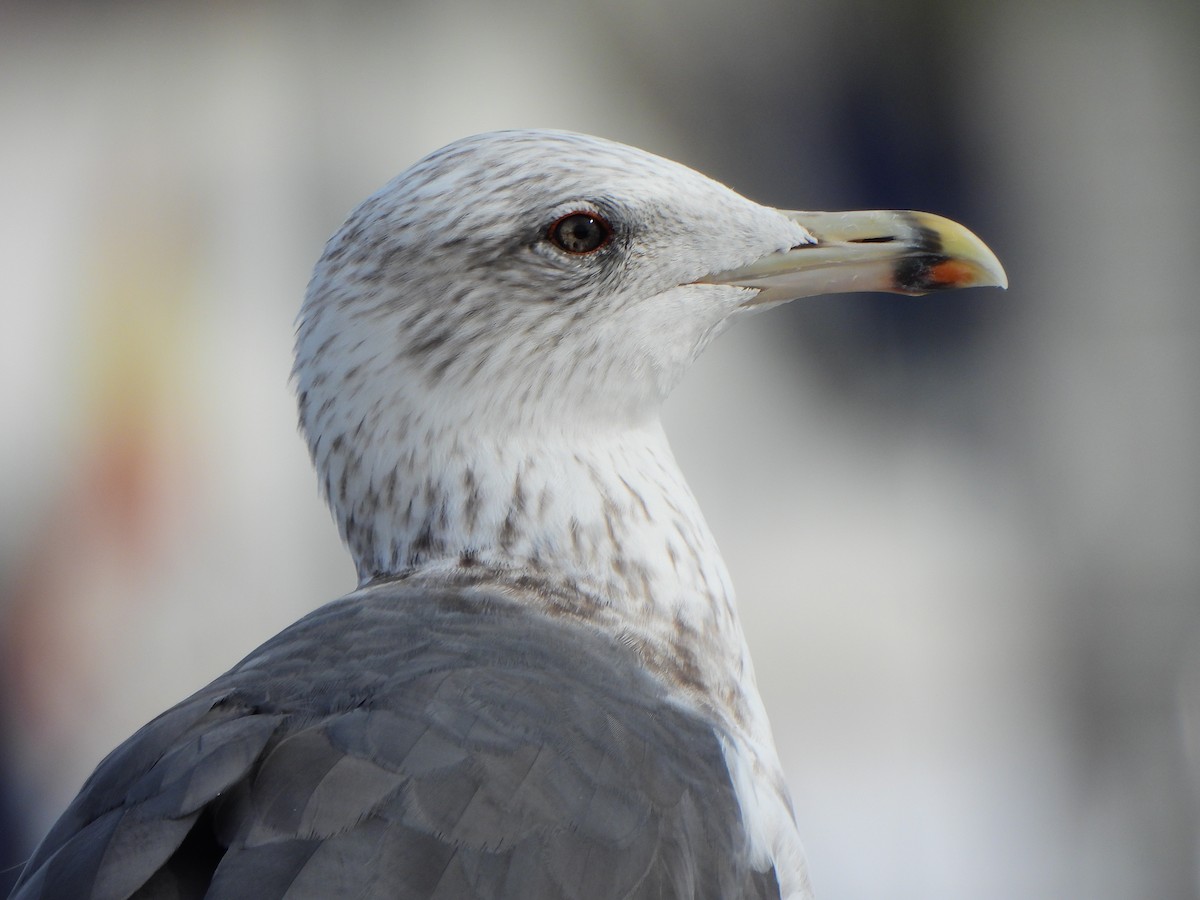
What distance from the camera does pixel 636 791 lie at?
93cm

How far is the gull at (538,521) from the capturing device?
3.00ft

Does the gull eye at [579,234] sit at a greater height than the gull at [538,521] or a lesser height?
greater

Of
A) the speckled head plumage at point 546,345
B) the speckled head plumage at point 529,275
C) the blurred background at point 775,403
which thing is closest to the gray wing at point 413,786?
the speckled head plumage at point 546,345

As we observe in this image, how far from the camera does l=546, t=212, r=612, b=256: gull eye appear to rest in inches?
49.9

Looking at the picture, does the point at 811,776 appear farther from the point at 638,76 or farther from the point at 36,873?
the point at 36,873

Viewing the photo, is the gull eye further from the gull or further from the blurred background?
the blurred background

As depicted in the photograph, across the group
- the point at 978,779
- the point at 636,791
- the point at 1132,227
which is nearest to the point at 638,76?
the point at 1132,227

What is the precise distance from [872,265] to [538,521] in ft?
1.45

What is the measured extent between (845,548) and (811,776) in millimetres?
596

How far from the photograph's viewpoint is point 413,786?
33.8 inches

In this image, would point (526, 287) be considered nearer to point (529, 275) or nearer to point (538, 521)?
point (529, 275)

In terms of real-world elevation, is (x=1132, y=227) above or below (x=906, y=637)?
above

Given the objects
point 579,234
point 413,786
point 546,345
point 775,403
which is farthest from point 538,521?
point 775,403

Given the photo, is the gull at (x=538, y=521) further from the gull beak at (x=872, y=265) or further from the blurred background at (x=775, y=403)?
the blurred background at (x=775, y=403)
